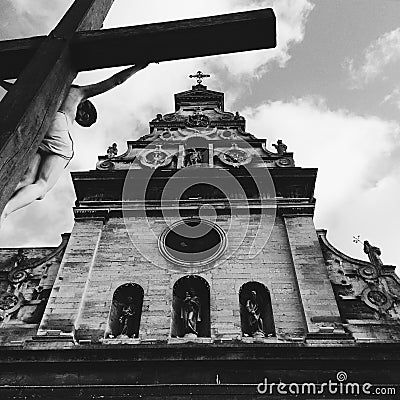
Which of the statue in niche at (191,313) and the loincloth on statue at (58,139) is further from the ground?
the statue in niche at (191,313)

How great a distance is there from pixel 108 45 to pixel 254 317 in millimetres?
6940

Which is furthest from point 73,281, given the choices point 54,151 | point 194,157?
point 54,151

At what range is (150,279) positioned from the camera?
399 inches

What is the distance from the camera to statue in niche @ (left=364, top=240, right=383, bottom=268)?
10.6 metres

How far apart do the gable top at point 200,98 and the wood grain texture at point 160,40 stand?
14.2 meters

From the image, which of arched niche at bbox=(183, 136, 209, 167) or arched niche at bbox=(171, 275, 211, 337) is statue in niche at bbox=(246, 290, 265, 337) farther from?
arched niche at bbox=(183, 136, 209, 167)

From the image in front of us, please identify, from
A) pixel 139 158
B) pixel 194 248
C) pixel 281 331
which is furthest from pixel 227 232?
pixel 139 158

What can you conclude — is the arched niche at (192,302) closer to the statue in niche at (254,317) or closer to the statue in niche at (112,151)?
the statue in niche at (254,317)

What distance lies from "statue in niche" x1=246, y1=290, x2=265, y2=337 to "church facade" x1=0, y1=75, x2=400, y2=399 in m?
0.03

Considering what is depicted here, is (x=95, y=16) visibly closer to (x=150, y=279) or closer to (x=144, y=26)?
(x=144, y=26)

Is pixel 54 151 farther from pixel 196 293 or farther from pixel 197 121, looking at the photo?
pixel 197 121

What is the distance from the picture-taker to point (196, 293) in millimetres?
10047

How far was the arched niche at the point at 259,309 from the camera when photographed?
9219 mm

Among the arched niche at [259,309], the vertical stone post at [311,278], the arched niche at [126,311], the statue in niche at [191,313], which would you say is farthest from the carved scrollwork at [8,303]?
the vertical stone post at [311,278]
